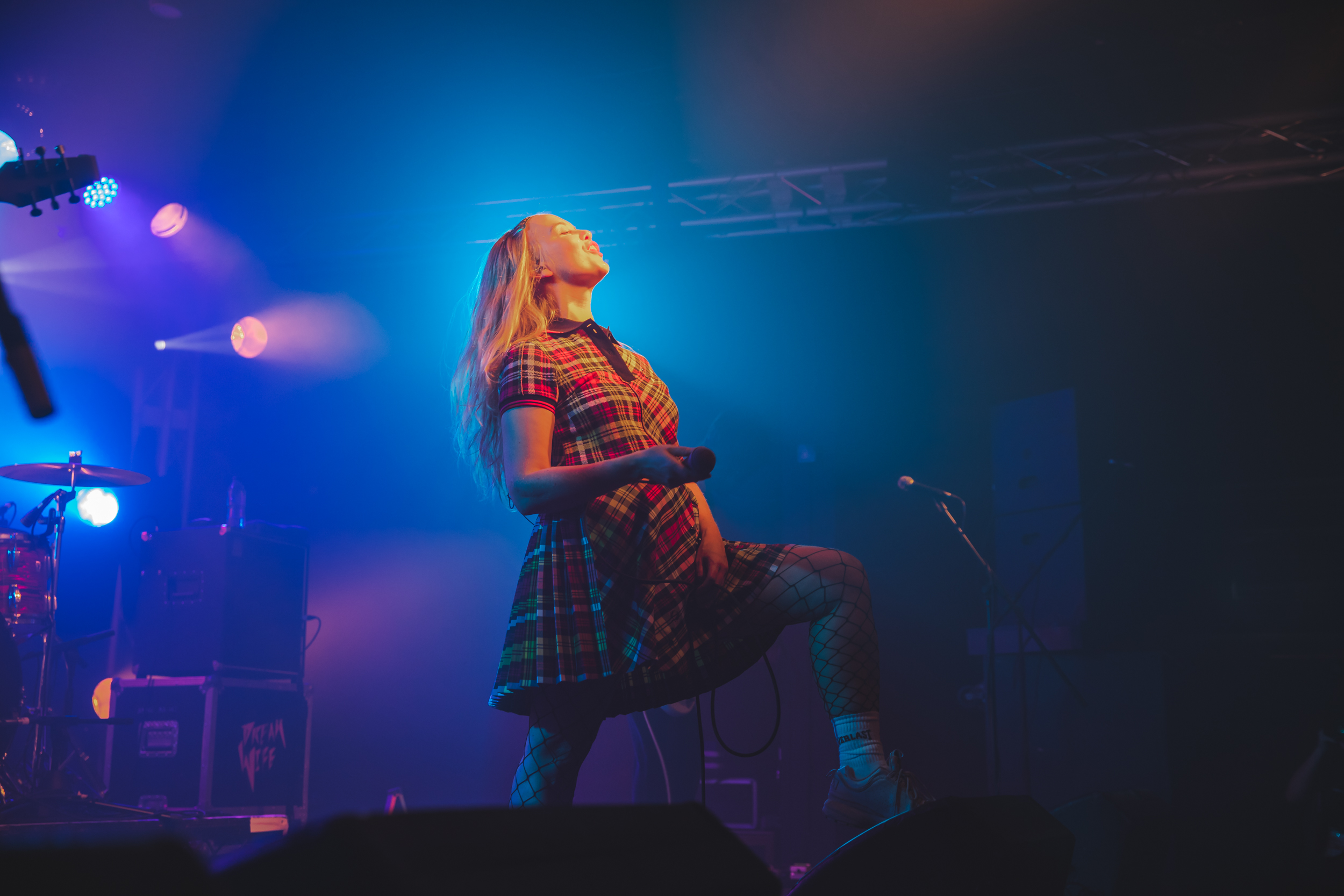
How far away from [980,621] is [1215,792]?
7.31 ft

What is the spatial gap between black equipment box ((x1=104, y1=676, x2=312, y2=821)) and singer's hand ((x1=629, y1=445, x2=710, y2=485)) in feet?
14.9

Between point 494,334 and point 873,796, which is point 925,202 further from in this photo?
point 873,796

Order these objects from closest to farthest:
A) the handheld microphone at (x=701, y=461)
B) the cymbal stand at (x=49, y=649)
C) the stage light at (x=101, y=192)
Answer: the handheld microphone at (x=701, y=461) < the cymbal stand at (x=49, y=649) < the stage light at (x=101, y=192)

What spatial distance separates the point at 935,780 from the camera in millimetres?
5777

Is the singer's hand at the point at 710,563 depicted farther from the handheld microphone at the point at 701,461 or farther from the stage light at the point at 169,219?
the stage light at the point at 169,219

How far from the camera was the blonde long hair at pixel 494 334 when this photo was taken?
2074 mm

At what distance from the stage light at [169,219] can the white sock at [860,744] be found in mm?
6454

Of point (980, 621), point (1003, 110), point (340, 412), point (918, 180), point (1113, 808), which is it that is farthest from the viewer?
point (340, 412)

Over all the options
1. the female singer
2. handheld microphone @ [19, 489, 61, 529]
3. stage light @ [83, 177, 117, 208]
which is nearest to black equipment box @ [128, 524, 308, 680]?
handheld microphone @ [19, 489, 61, 529]

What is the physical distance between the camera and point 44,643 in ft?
16.6

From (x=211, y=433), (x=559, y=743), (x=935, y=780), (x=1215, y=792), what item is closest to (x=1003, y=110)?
(x=1215, y=792)

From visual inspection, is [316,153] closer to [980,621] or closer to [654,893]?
[980,621]

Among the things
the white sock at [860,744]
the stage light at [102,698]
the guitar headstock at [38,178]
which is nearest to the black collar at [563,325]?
the white sock at [860,744]

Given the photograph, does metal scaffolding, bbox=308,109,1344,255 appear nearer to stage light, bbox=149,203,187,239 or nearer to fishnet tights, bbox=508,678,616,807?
stage light, bbox=149,203,187,239
